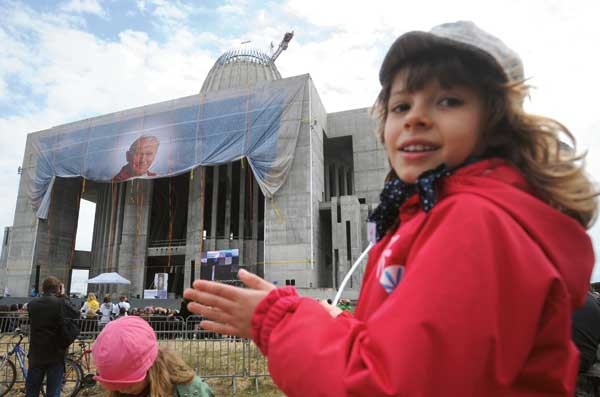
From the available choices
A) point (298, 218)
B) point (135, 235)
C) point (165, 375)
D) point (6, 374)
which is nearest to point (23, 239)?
point (135, 235)

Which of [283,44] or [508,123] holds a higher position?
[283,44]

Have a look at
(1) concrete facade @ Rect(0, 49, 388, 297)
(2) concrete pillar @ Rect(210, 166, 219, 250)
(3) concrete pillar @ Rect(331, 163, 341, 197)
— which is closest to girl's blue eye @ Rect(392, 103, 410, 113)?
(1) concrete facade @ Rect(0, 49, 388, 297)

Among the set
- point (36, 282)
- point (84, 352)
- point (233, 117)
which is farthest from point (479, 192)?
point (36, 282)

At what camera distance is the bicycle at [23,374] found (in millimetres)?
8148

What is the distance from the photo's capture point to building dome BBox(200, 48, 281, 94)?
39.0 m

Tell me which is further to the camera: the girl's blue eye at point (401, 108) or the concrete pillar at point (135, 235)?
the concrete pillar at point (135, 235)

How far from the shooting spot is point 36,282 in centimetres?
3328

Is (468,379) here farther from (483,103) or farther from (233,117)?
(233,117)

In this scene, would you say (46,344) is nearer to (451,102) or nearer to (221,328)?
(221,328)

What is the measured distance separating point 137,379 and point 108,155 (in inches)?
1261

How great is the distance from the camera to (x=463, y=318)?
82cm

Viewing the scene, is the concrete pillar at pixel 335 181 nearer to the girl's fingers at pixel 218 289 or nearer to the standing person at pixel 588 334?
the standing person at pixel 588 334

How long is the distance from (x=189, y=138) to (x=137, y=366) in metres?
28.0

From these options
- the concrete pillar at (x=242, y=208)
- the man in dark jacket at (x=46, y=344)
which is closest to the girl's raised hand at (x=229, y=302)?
the man in dark jacket at (x=46, y=344)
